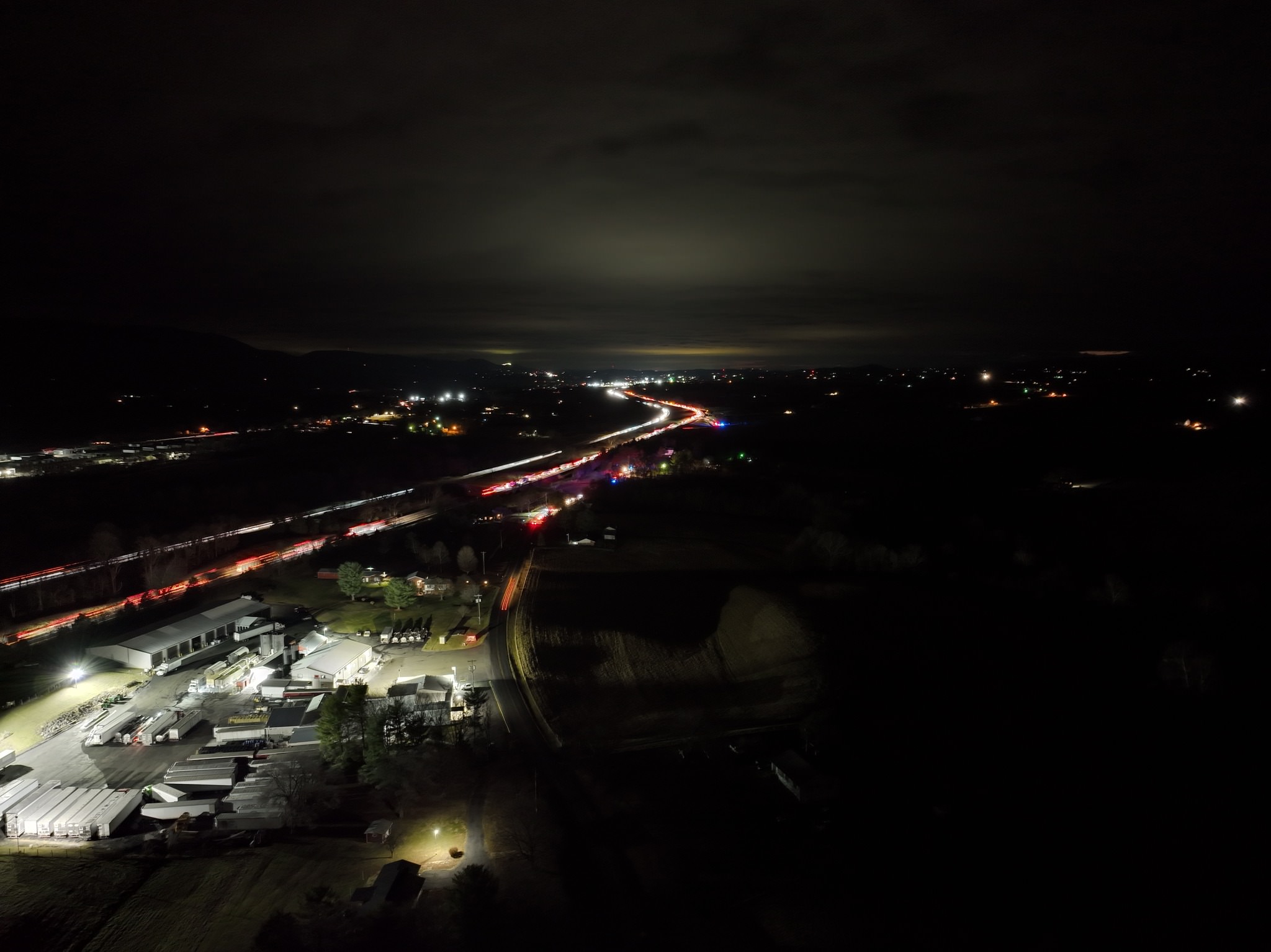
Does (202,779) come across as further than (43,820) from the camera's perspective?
Yes

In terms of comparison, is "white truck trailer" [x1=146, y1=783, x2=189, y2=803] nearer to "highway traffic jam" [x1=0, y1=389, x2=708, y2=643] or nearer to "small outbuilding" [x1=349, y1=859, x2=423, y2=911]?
"small outbuilding" [x1=349, y1=859, x2=423, y2=911]

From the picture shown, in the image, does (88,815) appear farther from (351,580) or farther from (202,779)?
(351,580)

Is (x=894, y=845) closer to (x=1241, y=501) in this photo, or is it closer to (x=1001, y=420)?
(x=1241, y=501)

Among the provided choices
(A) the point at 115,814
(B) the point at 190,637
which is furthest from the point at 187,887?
(B) the point at 190,637

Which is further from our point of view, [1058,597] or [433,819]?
[1058,597]

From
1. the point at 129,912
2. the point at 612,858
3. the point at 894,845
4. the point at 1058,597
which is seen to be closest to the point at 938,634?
the point at 1058,597

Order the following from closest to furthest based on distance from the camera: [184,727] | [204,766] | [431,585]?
1. [204,766]
2. [184,727]
3. [431,585]

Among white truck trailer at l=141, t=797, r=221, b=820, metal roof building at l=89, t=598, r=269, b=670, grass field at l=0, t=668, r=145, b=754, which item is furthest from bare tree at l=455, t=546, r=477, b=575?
white truck trailer at l=141, t=797, r=221, b=820
